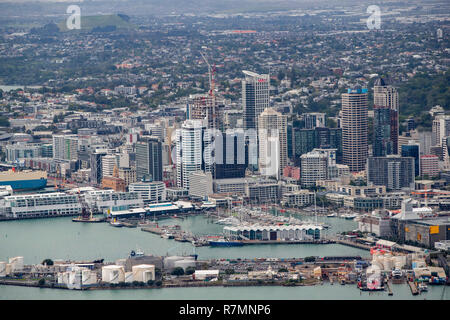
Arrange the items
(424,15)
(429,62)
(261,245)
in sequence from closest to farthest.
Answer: (261,245)
(424,15)
(429,62)

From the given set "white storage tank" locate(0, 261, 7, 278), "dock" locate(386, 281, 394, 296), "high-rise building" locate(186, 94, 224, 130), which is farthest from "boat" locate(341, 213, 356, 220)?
"white storage tank" locate(0, 261, 7, 278)

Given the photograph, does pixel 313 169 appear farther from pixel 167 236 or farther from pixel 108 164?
pixel 167 236

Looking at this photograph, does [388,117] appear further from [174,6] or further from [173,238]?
[174,6]

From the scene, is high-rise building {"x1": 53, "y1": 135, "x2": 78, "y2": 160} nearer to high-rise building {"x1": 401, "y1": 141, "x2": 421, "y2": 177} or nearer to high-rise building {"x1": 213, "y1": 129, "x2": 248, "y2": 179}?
high-rise building {"x1": 213, "y1": 129, "x2": 248, "y2": 179}

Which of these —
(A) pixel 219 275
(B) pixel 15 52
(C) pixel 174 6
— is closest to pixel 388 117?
(A) pixel 219 275

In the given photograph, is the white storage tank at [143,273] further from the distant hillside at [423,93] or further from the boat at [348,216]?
the distant hillside at [423,93]

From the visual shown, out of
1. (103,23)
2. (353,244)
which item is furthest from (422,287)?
(103,23)

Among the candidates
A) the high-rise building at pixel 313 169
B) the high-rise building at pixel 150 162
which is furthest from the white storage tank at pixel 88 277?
the high-rise building at pixel 313 169
